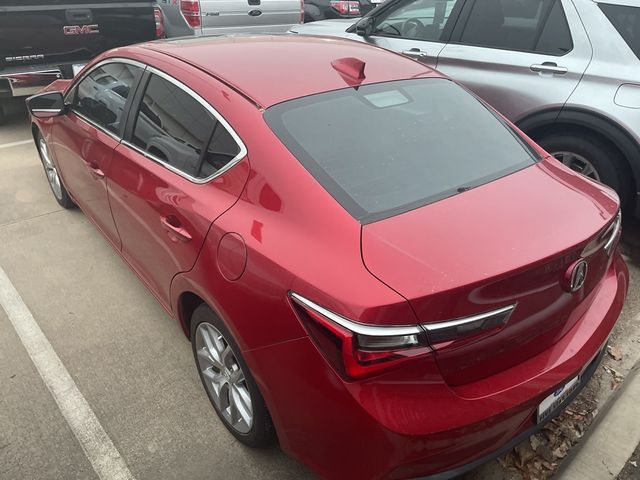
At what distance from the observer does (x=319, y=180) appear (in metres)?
1.86

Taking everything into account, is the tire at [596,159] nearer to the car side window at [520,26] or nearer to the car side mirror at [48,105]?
the car side window at [520,26]

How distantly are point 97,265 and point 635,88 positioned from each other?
3.80 m

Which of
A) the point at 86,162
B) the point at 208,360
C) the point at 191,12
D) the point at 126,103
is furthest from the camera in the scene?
the point at 191,12

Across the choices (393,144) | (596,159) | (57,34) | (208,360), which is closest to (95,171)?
(208,360)

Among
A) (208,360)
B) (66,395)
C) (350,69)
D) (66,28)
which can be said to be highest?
(350,69)

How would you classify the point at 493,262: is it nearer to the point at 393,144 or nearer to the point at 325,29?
the point at 393,144

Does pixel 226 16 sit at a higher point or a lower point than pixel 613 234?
lower

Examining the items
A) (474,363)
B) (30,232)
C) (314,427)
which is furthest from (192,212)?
(30,232)

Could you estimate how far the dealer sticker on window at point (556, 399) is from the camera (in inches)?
70.0

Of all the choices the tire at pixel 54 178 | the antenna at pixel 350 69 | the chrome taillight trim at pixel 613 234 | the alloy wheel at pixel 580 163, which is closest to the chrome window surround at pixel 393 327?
the chrome taillight trim at pixel 613 234

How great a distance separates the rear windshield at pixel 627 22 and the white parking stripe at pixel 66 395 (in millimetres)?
3916

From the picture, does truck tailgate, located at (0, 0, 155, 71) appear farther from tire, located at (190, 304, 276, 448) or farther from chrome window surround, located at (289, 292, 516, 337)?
chrome window surround, located at (289, 292, 516, 337)

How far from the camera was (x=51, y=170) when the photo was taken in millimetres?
4277

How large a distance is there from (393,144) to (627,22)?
252 centimetres
